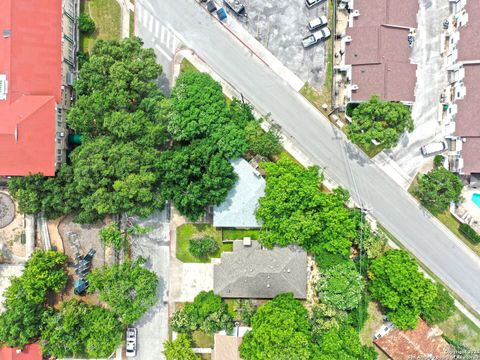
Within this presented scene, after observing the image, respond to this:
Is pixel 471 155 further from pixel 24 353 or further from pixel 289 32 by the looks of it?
pixel 24 353

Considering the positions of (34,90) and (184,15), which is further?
(184,15)

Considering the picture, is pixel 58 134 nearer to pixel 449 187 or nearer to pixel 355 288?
pixel 355 288

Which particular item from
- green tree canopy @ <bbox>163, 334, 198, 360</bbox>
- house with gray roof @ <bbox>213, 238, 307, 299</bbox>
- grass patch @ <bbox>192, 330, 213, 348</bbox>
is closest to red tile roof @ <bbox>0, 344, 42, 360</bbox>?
green tree canopy @ <bbox>163, 334, 198, 360</bbox>

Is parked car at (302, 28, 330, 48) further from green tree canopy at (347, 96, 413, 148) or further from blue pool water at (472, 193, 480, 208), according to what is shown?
blue pool water at (472, 193, 480, 208)

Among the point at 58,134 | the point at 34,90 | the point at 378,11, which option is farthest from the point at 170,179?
the point at 378,11

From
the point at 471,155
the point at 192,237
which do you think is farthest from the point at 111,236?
the point at 471,155

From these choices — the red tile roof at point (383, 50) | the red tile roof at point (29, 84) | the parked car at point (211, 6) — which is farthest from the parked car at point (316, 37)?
the red tile roof at point (29, 84)
